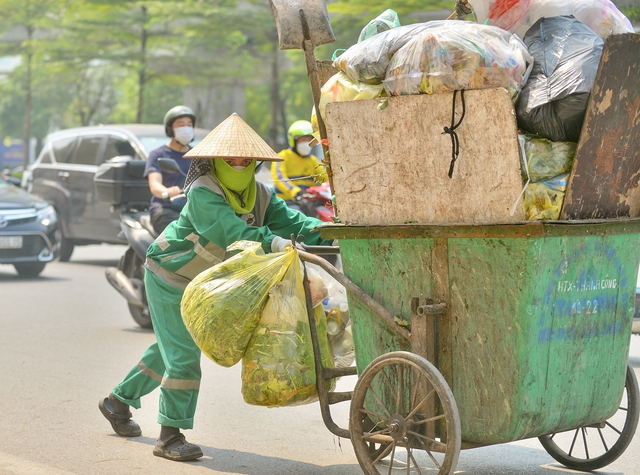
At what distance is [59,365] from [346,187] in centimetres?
383

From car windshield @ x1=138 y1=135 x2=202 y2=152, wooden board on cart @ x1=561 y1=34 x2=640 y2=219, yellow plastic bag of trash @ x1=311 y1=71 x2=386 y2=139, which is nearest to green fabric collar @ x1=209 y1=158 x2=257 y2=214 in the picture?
yellow plastic bag of trash @ x1=311 y1=71 x2=386 y2=139

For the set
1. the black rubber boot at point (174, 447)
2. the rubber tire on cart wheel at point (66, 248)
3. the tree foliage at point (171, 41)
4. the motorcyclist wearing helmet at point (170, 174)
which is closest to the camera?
the black rubber boot at point (174, 447)

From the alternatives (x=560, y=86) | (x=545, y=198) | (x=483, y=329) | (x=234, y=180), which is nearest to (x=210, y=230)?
(x=234, y=180)

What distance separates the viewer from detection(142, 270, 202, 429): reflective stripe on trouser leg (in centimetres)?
467

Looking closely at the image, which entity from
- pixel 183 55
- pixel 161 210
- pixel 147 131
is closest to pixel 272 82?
pixel 183 55

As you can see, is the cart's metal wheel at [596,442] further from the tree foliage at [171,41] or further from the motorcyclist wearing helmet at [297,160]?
the tree foliage at [171,41]

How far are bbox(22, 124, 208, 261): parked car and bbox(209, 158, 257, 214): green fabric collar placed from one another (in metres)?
7.23

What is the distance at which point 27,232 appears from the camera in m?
12.2

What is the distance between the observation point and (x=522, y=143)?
3645 mm

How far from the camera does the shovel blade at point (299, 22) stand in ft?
14.6

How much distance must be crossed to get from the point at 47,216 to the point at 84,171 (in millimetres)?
865

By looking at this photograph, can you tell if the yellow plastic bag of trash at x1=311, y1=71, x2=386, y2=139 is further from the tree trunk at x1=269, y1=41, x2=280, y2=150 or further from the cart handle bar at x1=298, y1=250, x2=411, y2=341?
the tree trunk at x1=269, y1=41, x2=280, y2=150

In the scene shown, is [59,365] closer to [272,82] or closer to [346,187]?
[346,187]

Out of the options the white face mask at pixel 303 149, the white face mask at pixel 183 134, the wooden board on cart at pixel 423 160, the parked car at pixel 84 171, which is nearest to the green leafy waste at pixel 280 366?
the wooden board on cart at pixel 423 160
